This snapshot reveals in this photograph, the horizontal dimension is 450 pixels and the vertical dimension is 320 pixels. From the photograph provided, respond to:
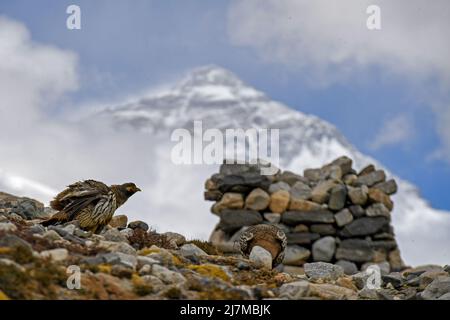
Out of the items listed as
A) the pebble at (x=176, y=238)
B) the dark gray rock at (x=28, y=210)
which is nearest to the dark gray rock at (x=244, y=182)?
the pebble at (x=176, y=238)

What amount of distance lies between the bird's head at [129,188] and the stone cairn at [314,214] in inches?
582

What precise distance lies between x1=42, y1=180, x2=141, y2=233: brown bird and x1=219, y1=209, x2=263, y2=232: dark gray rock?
1562 cm

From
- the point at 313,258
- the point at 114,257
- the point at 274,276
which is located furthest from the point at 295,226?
the point at 114,257

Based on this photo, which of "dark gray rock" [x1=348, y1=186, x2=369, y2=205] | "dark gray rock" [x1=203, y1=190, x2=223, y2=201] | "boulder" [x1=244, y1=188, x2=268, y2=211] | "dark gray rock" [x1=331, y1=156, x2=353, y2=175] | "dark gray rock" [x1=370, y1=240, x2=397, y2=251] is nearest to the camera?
"boulder" [x1=244, y1=188, x2=268, y2=211]

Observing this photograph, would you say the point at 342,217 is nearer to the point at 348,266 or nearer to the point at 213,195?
the point at 348,266

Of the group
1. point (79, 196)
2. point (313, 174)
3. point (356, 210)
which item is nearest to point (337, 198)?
point (356, 210)

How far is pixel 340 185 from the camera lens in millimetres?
29656

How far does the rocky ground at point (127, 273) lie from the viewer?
345 inches

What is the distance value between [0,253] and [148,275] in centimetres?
173

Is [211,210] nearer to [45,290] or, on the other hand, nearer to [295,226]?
[295,226]

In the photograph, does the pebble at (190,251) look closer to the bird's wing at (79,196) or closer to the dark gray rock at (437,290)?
the bird's wing at (79,196)

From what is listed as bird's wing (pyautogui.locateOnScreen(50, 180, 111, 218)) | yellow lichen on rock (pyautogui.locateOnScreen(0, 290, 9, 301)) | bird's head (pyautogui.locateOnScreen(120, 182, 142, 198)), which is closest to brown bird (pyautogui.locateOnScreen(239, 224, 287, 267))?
bird's head (pyautogui.locateOnScreen(120, 182, 142, 198))

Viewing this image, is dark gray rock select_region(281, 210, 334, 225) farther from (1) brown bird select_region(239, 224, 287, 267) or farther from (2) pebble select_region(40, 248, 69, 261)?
(2) pebble select_region(40, 248, 69, 261)

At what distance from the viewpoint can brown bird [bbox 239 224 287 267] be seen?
14.6 meters
